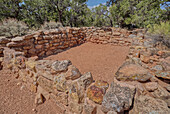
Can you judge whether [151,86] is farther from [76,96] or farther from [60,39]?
[60,39]

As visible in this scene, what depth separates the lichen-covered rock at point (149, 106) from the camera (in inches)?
33.3

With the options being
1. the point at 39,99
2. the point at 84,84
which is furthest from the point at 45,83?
the point at 84,84

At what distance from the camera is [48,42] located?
15.1 ft

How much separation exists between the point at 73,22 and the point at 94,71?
11737mm

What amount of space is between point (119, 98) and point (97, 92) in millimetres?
289

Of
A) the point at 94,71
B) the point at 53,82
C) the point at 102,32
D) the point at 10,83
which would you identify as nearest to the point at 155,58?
the point at 94,71

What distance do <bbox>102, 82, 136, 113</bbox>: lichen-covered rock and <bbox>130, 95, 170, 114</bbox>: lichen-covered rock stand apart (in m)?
0.08

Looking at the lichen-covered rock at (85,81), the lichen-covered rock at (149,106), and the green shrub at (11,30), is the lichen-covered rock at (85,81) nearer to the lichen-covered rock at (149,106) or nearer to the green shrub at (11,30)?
the lichen-covered rock at (149,106)

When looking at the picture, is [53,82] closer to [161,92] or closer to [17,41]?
[161,92]

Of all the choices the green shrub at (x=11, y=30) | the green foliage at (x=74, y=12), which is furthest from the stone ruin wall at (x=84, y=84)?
the green foliage at (x=74, y=12)

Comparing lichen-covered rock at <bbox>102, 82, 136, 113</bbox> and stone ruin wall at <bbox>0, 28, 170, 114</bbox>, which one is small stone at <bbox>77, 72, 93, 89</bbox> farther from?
lichen-covered rock at <bbox>102, 82, 136, 113</bbox>

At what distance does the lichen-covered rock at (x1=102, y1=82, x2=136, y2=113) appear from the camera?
1.03 meters

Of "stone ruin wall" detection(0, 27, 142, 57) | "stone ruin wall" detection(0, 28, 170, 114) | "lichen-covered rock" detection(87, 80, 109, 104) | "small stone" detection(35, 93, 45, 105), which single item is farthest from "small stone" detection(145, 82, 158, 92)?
"stone ruin wall" detection(0, 27, 142, 57)

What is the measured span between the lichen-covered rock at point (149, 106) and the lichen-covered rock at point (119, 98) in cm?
8
